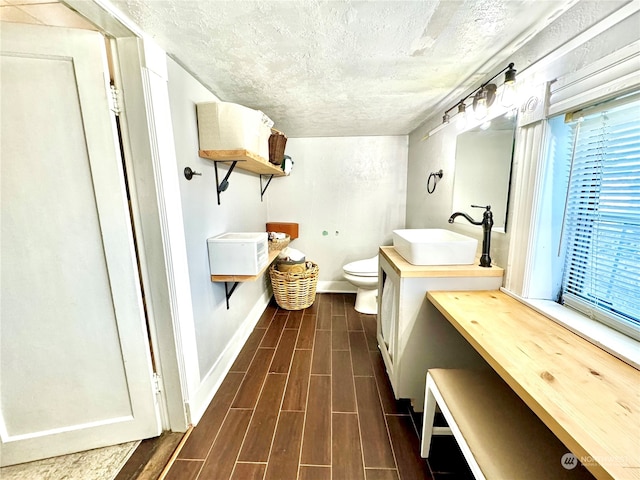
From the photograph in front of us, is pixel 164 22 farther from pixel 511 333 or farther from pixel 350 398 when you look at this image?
pixel 350 398

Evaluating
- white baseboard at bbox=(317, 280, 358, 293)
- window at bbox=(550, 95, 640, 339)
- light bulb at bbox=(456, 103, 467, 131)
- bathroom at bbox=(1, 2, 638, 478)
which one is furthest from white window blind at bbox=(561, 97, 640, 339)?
white baseboard at bbox=(317, 280, 358, 293)

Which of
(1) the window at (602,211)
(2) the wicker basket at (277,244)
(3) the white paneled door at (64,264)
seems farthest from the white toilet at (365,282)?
(3) the white paneled door at (64,264)

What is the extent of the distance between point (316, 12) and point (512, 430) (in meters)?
1.62

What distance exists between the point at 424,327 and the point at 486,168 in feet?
3.27

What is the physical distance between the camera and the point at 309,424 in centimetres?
135

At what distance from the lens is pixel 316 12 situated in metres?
0.92

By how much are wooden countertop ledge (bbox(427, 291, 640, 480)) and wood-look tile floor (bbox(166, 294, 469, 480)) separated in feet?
2.42

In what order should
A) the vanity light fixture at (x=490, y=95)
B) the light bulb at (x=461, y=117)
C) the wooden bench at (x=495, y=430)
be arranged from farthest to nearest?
the light bulb at (x=461, y=117)
the vanity light fixture at (x=490, y=95)
the wooden bench at (x=495, y=430)

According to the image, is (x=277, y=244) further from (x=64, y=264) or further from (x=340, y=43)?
(x=340, y=43)

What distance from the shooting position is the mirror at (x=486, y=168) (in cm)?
129

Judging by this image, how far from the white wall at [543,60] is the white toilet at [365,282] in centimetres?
73

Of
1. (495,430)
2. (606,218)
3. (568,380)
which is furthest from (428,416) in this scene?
(606,218)

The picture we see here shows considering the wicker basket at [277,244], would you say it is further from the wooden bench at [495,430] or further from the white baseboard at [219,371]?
the wooden bench at [495,430]

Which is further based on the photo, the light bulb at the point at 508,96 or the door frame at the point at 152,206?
the light bulb at the point at 508,96
